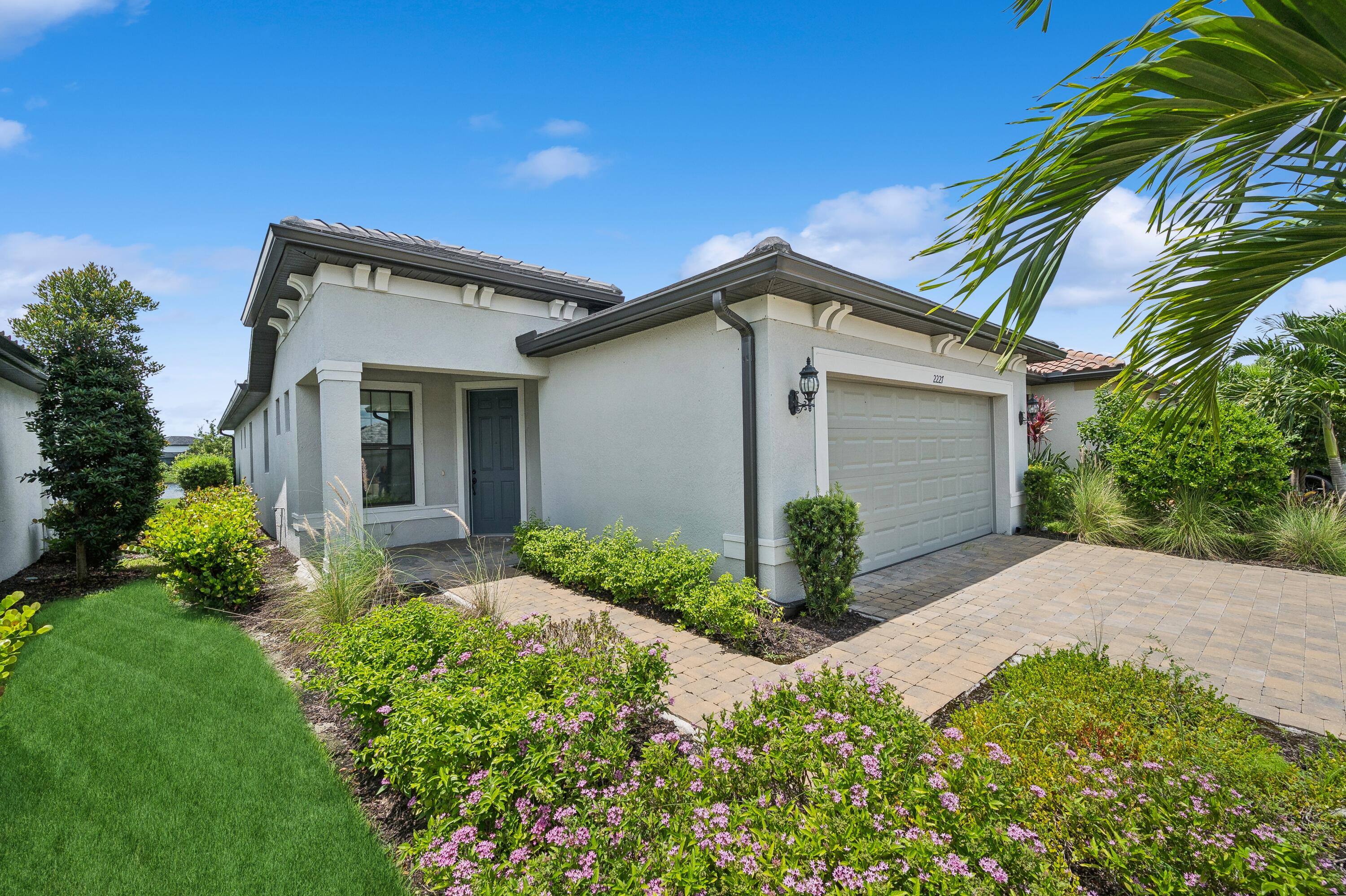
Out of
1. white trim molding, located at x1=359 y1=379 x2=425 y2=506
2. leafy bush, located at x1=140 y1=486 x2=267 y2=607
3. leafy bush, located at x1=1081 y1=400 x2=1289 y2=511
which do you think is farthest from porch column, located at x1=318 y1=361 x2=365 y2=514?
leafy bush, located at x1=1081 y1=400 x2=1289 y2=511

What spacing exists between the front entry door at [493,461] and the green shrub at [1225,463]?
28.6 feet

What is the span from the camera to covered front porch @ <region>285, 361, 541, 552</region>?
8109 mm

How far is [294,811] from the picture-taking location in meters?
2.53

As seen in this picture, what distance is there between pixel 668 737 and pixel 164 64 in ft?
25.0

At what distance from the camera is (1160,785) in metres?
1.94

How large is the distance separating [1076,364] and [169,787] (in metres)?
14.4

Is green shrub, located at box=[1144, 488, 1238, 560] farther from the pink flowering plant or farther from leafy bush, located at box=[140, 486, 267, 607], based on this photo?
leafy bush, located at box=[140, 486, 267, 607]

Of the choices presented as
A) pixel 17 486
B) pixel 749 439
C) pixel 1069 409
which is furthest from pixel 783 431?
pixel 17 486

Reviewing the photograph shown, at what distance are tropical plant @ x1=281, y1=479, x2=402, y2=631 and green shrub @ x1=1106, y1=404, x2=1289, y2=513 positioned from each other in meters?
8.84

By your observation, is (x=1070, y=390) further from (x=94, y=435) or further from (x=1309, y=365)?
(x=94, y=435)

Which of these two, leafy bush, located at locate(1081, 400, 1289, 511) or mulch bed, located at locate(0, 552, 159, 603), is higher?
leafy bush, located at locate(1081, 400, 1289, 511)

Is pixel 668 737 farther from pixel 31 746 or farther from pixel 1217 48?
pixel 31 746

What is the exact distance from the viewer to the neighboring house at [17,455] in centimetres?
705

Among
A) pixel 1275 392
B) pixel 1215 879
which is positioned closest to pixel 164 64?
pixel 1215 879
